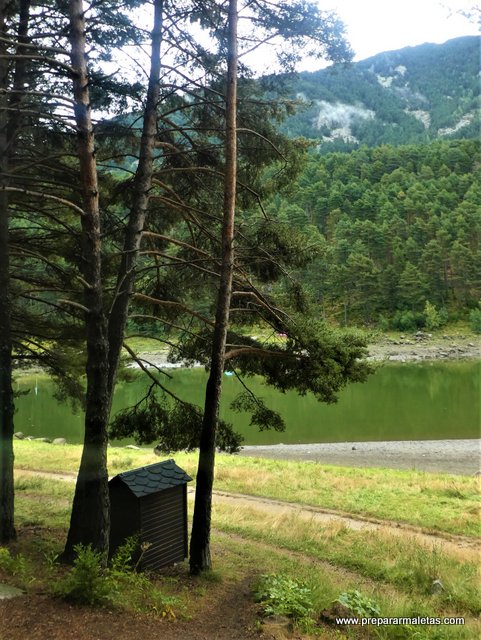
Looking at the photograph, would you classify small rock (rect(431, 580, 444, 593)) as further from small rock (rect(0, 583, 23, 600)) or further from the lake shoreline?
the lake shoreline

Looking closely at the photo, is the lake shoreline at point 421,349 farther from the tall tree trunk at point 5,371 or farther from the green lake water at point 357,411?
the tall tree trunk at point 5,371

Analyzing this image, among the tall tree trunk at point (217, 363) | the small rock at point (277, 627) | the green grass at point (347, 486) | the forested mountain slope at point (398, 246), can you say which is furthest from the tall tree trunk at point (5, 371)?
the forested mountain slope at point (398, 246)

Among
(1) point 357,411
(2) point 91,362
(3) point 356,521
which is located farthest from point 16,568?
(1) point 357,411

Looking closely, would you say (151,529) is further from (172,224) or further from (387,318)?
(387,318)

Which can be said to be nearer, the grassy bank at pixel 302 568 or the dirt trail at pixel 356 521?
the grassy bank at pixel 302 568

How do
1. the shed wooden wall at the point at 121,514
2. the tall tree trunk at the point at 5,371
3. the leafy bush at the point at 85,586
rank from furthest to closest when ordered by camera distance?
the tall tree trunk at the point at 5,371 → the shed wooden wall at the point at 121,514 → the leafy bush at the point at 85,586

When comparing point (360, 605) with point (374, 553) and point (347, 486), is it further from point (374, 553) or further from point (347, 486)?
point (347, 486)

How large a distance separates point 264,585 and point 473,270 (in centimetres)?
6676

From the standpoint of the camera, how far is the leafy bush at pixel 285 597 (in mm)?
5520

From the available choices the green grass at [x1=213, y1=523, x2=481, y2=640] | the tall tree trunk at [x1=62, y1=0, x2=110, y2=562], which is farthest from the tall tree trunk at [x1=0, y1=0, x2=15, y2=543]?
the green grass at [x1=213, y1=523, x2=481, y2=640]

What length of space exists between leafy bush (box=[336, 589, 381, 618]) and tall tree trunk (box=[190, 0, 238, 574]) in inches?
80.6

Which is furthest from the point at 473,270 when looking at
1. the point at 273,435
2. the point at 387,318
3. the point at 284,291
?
the point at 284,291

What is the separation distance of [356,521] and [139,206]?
27.0 ft

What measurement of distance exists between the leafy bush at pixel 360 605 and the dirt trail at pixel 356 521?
11.6 ft
